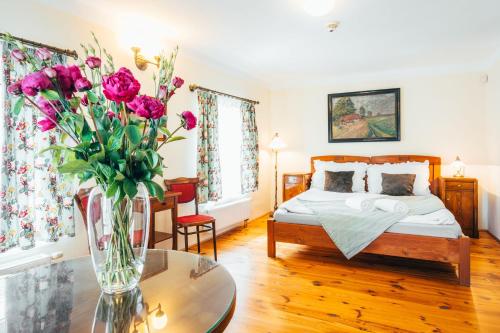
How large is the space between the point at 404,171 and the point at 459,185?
70 centimetres

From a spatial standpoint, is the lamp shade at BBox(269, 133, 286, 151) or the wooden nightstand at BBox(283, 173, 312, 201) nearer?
the wooden nightstand at BBox(283, 173, 312, 201)

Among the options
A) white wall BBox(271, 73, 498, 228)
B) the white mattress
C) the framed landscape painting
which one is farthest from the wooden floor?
the framed landscape painting

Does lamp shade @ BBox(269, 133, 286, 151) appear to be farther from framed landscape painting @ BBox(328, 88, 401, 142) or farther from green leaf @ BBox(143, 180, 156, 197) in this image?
green leaf @ BBox(143, 180, 156, 197)

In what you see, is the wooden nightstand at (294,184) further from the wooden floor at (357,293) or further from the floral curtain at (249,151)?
the wooden floor at (357,293)

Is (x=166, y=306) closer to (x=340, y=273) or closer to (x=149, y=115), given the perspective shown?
(x=149, y=115)

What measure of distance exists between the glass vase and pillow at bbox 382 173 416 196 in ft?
13.0

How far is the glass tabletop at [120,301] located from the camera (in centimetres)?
91

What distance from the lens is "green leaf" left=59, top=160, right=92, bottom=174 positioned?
0.94 meters

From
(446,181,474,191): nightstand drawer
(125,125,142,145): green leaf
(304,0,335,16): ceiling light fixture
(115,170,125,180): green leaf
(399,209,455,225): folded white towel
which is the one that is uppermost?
(304,0,335,16): ceiling light fixture

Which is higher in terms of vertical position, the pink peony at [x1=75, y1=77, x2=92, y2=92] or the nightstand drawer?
the pink peony at [x1=75, y1=77, x2=92, y2=92]

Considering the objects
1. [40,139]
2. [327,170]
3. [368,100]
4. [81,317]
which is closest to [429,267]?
[327,170]

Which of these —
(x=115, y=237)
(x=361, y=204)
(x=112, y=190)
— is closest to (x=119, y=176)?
(x=112, y=190)

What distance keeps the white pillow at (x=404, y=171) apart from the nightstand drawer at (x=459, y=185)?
0.25 meters

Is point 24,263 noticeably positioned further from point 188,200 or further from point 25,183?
point 188,200
